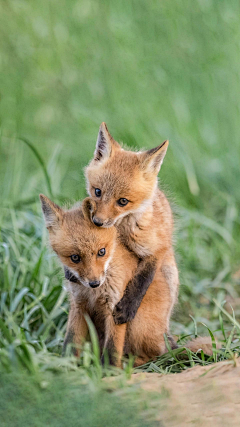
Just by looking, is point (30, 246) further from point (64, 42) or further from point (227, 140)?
point (64, 42)

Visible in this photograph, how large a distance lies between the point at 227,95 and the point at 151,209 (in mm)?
5006

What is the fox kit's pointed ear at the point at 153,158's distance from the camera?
3.82 m

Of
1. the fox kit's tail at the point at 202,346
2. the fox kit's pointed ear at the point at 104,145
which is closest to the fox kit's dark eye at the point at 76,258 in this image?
the fox kit's pointed ear at the point at 104,145

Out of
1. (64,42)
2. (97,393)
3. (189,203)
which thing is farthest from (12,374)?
(64,42)

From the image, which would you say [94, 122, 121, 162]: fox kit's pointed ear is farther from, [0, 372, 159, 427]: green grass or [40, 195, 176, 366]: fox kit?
[0, 372, 159, 427]: green grass

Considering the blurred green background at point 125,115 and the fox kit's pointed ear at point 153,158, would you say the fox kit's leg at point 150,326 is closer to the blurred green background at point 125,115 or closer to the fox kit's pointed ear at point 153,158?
the fox kit's pointed ear at point 153,158

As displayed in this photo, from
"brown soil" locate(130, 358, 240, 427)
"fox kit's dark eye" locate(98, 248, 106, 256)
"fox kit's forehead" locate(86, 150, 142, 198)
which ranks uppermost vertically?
"fox kit's forehead" locate(86, 150, 142, 198)

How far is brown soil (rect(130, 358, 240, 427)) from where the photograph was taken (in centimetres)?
275

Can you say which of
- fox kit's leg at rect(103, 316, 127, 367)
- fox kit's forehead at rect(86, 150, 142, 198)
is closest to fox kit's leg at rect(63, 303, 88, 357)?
fox kit's leg at rect(103, 316, 127, 367)

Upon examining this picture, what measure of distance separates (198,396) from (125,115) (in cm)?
532

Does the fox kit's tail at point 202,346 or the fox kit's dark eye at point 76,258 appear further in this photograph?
the fox kit's tail at point 202,346

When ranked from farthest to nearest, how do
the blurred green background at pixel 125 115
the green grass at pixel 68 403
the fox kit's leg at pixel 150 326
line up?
the blurred green background at pixel 125 115 → the fox kit's leg at pixel 150 326 → the green grass at pixel 68 403

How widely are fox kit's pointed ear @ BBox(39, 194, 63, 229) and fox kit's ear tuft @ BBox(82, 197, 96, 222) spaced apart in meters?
0.18

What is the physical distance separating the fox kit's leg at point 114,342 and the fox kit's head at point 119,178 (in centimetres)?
69
